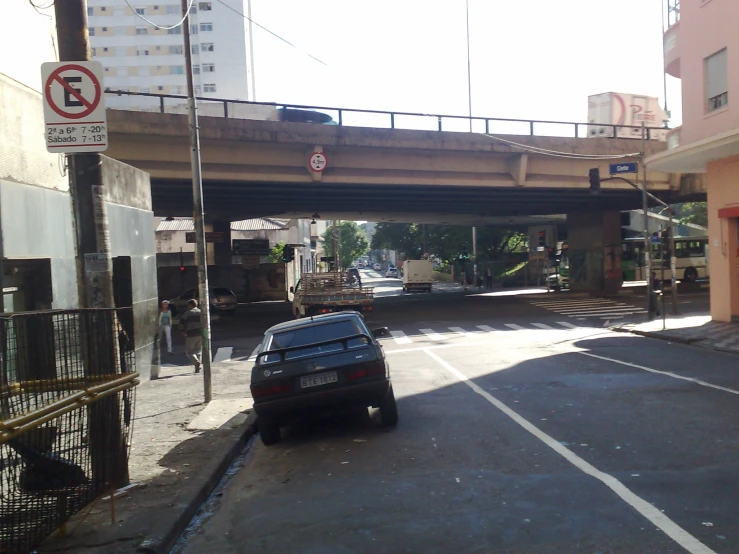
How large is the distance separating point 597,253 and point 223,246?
2462cm

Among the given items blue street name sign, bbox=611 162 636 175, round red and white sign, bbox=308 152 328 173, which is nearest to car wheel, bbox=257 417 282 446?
blue street name sign, bbox=611 162 636 175

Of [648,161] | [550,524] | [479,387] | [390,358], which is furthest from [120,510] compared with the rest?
[648,161]

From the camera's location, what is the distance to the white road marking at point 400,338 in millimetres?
22062

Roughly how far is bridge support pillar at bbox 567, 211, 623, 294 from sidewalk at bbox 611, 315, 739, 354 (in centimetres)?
1642

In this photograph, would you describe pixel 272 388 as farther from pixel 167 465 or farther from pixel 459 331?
pixel 459 331

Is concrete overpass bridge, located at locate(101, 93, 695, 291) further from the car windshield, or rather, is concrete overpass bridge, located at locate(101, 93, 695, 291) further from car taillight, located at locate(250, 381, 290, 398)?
car taillight, located at locate(250, 381, 290, 398)

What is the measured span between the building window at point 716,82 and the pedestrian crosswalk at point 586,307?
392 inches

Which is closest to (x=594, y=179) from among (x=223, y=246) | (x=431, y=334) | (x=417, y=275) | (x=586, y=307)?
(x=431, y=334)

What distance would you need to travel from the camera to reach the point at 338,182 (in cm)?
2802

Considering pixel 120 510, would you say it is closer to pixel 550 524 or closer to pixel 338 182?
pixel 550 524

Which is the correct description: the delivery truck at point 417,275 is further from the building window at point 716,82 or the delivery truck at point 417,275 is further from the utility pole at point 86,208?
the utility pole at point 86,208

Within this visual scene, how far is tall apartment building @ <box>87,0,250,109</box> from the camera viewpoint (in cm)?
8500

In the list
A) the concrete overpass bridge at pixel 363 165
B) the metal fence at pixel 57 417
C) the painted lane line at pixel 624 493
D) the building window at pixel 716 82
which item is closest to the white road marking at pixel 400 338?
the concrete overpass bridge at pixel 363 165

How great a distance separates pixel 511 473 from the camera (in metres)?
6.69
